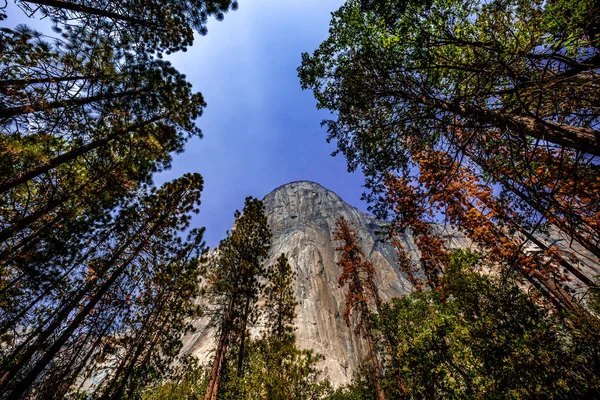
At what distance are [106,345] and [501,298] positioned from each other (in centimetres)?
1638

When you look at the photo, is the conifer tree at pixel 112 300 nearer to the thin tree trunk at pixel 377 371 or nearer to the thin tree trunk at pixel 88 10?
the thin tree trunk at pixel 88 10

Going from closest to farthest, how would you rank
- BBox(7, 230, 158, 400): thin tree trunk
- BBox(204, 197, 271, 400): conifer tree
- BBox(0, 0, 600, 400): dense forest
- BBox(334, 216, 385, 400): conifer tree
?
BBox(0, 0, 600, 400): dense forest → BBox(7, 230, 158, 400): thin tree trunk → BBox(204, 197, 271, 400): conifer tree → BBox(334, 216, 385, 400): conifer tree

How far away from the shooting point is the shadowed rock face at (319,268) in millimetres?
40938

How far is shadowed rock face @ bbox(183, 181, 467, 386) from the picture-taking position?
134 ft

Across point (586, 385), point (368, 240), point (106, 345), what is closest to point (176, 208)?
point (106, 345)

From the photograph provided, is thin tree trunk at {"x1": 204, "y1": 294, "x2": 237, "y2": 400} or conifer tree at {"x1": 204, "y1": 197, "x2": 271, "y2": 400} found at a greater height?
conifer tree at {"x1": 204, "y1": 197, "x2": 271, "y2": 400}

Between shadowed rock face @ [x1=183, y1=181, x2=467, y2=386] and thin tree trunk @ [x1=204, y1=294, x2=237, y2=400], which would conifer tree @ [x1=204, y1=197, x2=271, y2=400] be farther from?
shadowed rock face @ [x1=183, y1=181, x2=467, y2=386]

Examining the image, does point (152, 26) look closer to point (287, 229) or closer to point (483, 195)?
point (483, 195)

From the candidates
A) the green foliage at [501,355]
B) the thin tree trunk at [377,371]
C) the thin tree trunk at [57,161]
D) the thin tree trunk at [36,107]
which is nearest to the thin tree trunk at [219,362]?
the green foliage at [501,355]

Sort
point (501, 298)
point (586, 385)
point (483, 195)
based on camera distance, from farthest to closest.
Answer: point (483, 195), point (501, 298), point (586, 385)

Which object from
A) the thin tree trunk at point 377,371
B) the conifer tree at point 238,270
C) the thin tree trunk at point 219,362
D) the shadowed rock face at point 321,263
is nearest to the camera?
the thin tree trunk at point 219,362

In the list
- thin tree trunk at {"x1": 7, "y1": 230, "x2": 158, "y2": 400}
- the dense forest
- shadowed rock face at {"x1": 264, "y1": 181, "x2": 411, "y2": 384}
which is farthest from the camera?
shadowed rock face at {"x1": 264, "y1": 181, "x2": 411, "y2": 384}

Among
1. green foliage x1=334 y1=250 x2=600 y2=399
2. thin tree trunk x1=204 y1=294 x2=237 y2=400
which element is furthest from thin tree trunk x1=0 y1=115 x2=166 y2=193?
thin tree trunk x1=204 y1=294 x2=237 y2=400

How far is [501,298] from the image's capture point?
979cm
